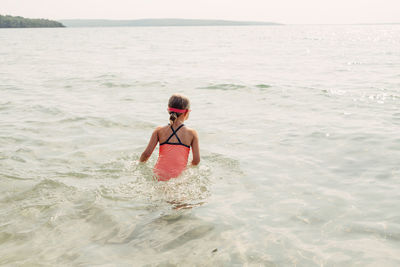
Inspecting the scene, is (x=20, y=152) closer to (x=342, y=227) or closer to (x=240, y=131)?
(x=240, y=131)

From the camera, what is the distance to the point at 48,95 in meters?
13.7

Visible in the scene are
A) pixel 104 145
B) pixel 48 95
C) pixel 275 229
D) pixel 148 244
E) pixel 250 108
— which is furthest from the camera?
pixel 48 95

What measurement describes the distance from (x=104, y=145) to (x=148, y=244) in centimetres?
426

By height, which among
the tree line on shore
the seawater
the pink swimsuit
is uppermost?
the tree line on shore

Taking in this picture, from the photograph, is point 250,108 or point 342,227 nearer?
point 342,227

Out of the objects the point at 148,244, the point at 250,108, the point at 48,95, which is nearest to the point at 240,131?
the point at 250,108

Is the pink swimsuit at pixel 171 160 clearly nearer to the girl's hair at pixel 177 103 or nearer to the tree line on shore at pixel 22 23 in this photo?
the girl's hair at pixel 177 103

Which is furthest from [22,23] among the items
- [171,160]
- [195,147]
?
[171,160]

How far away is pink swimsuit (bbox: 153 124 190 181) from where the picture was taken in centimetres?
570

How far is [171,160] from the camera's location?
5.72 metres

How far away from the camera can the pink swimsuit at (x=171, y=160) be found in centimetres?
570

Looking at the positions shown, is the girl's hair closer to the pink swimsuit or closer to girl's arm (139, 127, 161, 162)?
the pink swimsuit

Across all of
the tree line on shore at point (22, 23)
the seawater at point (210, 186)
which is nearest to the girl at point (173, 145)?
the seawater at point (210, 186)

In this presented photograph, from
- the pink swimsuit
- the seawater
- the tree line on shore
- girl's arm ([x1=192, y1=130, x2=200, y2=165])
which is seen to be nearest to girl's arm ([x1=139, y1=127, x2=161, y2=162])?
the pink swimsuit
